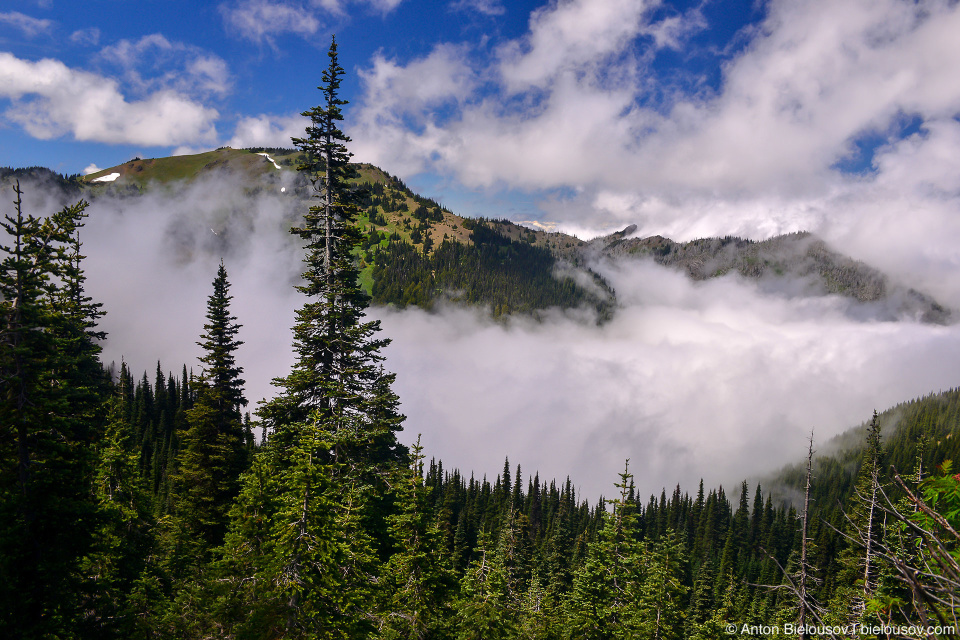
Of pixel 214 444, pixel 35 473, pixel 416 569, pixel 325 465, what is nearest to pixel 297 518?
pixel 325 465

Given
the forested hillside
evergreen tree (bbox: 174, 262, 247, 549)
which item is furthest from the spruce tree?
evergreen tree (bbox: 174, 262, 247, 549)

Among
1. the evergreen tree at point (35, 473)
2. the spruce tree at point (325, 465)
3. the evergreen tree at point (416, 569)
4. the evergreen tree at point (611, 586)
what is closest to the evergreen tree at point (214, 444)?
the spruce tree at point (325, 465)

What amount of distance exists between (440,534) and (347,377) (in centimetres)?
831

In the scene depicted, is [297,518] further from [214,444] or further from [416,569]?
[214,444]

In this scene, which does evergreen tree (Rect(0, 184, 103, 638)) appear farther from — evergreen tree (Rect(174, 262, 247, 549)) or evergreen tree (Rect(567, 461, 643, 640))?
evergreen tree (Rect(567, 461, 643, 640))

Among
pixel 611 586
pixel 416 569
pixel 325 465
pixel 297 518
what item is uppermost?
pixel 325 465

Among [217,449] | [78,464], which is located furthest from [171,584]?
[78,464]

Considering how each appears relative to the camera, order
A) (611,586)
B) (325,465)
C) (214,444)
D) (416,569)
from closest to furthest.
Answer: (325,465), (416,569), (611,586), (214,444)

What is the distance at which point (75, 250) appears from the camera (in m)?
31.5

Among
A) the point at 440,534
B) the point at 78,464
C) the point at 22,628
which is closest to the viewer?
the point at 22,628

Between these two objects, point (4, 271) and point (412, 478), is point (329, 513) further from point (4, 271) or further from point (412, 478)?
point (4, 271)

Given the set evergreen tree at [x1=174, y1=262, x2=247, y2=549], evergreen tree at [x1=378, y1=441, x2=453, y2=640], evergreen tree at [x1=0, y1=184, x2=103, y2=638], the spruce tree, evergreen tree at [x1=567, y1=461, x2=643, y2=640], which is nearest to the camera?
evergreen tree at [x1=0, y1=184, x2=103, y2=638]

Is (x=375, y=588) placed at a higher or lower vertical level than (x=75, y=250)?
lower

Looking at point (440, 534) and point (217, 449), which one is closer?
point (440, 534)
